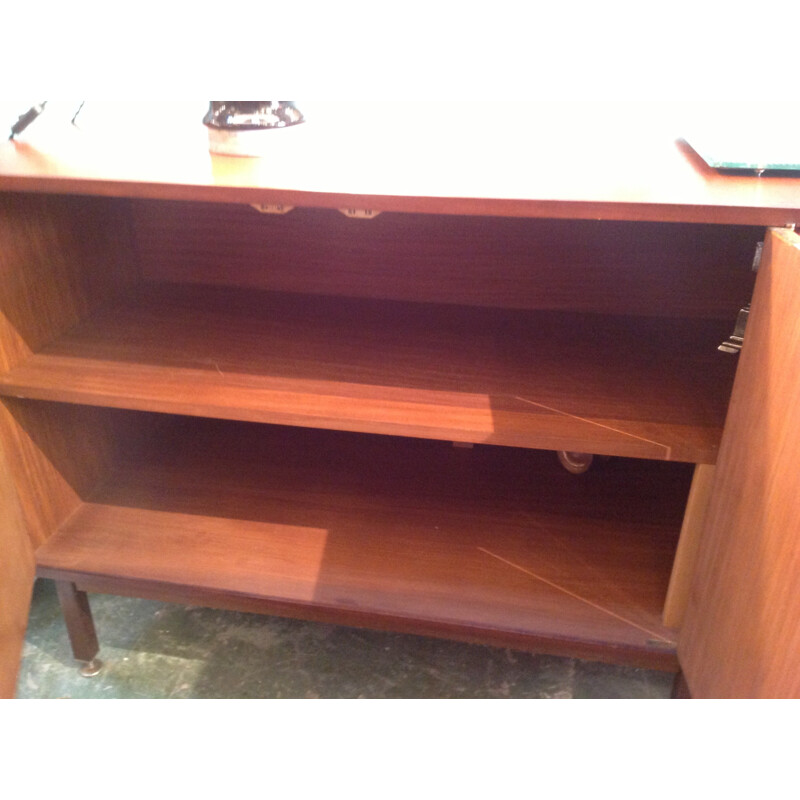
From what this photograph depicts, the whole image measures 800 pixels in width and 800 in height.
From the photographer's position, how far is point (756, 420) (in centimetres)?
51

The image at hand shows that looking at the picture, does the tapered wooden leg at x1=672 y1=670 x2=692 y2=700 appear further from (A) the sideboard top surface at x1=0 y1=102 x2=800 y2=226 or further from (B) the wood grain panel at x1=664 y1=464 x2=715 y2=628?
(A) the sideboard top surface at x1=0 y1=102 x2=800 y2=226

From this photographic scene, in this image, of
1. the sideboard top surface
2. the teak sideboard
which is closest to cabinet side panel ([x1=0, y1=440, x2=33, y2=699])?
the teak sideboard

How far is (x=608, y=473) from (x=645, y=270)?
0.29 m

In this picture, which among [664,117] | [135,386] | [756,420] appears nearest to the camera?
[756,420]

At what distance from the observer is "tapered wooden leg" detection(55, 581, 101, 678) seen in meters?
0.84

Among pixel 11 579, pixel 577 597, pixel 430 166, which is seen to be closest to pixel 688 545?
pixel 577 597

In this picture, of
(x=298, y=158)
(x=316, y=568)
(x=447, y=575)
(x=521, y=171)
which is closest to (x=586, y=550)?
(x=447, y=575)

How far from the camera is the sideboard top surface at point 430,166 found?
1.73 feet

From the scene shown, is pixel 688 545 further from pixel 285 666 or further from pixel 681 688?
pixel 285 666

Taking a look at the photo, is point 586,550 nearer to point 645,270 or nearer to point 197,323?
point 645,270

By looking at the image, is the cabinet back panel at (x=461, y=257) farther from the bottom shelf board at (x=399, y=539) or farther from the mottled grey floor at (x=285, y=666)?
the mottled grey floor at (x=285, y=666)

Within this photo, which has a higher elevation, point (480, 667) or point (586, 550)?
point (586, 550)

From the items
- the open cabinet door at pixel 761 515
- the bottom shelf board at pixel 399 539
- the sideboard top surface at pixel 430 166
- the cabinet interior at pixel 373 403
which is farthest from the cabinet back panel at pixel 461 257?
the open cabinet door at pixel 761 515

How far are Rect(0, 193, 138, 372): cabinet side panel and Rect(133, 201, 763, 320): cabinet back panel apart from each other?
0.06 m
